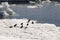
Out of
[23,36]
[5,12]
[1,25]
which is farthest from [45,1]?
[23,36]

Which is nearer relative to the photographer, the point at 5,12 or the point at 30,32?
the point at 30,32

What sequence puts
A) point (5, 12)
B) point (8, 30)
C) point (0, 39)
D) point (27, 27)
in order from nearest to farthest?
1. point (0, 39)
2. point (8, 30)
3. point (27, 27)
4. point (5, 12)

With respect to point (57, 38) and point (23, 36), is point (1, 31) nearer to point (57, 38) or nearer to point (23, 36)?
point (23, 36)

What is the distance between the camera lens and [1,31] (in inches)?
749

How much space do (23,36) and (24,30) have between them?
2.40 meters

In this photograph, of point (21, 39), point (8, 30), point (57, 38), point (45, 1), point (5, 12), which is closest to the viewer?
point (21, 39)

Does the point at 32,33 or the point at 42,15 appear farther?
the point at 42,15

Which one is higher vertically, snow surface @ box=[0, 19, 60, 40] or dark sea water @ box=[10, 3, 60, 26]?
snow surface @ box=[0, 19, 60, 40]

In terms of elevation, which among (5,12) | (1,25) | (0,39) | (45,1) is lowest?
(45,1)

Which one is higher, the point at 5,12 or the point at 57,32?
the point at 57,32

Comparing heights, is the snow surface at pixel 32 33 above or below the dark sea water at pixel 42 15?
above

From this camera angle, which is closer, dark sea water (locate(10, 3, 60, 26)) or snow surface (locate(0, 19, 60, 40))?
snow surface (locate(0, 19, 60, 40))

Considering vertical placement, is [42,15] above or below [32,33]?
below

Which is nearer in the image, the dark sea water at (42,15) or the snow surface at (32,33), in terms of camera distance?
the snow surface at (32,33)
